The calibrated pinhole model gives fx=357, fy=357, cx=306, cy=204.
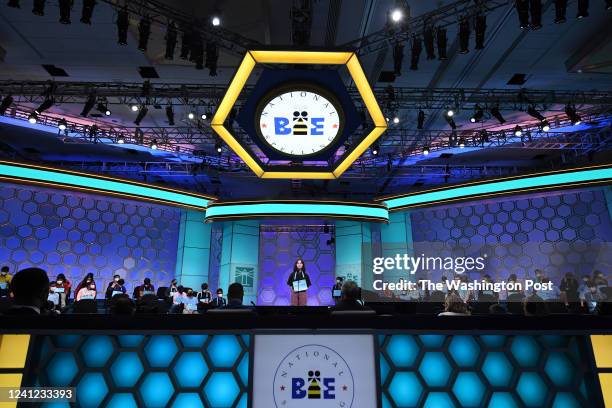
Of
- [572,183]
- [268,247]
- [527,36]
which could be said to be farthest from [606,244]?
[268,247]

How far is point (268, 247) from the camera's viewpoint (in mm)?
14117

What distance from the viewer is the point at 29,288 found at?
1.87 meters

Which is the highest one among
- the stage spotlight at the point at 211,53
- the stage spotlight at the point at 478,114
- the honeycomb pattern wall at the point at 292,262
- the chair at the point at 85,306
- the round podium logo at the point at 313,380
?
the stage spotlight at the point at 478,114

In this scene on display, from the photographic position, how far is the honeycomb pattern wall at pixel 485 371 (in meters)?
1.56

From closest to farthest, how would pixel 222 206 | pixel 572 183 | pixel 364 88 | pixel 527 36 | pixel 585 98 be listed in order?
1. pixel 364 88
2. pixel 527 36
3. pixel 572 183
4. pixel 585 98
5. pixel 222 206

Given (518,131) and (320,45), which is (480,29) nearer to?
(320,45)

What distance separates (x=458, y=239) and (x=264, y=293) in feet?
25.0

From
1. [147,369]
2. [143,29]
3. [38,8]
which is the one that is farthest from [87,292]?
[147,369]

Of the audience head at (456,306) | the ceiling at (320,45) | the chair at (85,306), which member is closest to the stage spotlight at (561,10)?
the ceiling at (320,45)

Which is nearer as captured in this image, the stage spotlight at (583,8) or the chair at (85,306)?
the chair at (85,306)

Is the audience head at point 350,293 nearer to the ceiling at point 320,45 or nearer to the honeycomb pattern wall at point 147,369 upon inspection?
the honeycomb pattern wall at point 147,369

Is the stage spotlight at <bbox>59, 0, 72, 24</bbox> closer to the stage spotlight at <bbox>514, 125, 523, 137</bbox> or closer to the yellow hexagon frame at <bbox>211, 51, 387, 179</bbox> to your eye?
the yellow hexagon frame at <bbox>211, 51, 387, 179</bbox>

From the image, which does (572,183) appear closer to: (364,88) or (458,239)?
(458,239)

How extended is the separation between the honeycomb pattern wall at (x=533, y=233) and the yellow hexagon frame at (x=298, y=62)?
8.01 meters
